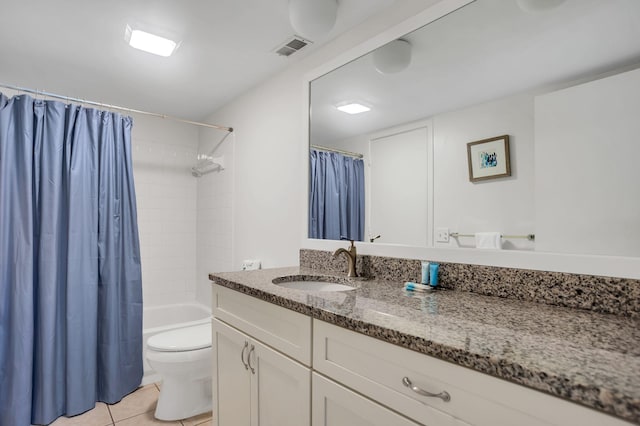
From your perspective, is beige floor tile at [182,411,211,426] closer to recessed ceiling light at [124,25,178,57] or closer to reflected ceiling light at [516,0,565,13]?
recessed ceiling light at [124,25,178,57]

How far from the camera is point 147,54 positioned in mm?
2025

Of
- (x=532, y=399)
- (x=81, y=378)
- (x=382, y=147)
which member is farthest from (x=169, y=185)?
(x=532, y=399)

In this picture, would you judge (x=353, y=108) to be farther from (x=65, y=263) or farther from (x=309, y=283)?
(x=65, y=263)

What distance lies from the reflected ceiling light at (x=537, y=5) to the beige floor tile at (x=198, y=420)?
2.53m

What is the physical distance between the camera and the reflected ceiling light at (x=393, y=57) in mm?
1504

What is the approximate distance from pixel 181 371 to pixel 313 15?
2.04 m

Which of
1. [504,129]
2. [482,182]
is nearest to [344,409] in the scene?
[482,182]

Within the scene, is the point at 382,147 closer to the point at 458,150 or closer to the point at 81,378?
the point at 458,150

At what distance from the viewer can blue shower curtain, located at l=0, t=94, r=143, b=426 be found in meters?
1.96

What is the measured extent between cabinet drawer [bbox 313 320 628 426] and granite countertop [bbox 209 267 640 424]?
0.02 metres

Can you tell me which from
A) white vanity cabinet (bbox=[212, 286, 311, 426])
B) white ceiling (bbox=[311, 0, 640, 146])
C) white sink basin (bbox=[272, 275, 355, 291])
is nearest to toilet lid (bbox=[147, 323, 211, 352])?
white vanity cabinet (bbox=[212, 286, 311, 426])

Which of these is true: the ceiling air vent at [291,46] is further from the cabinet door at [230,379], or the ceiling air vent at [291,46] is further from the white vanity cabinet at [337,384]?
the cabinet door at [230,379]

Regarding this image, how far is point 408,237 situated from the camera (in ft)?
4.76

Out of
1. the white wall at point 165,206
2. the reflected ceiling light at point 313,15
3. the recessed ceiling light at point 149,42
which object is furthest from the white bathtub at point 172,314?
the reflected ceiling light at point 313,15
